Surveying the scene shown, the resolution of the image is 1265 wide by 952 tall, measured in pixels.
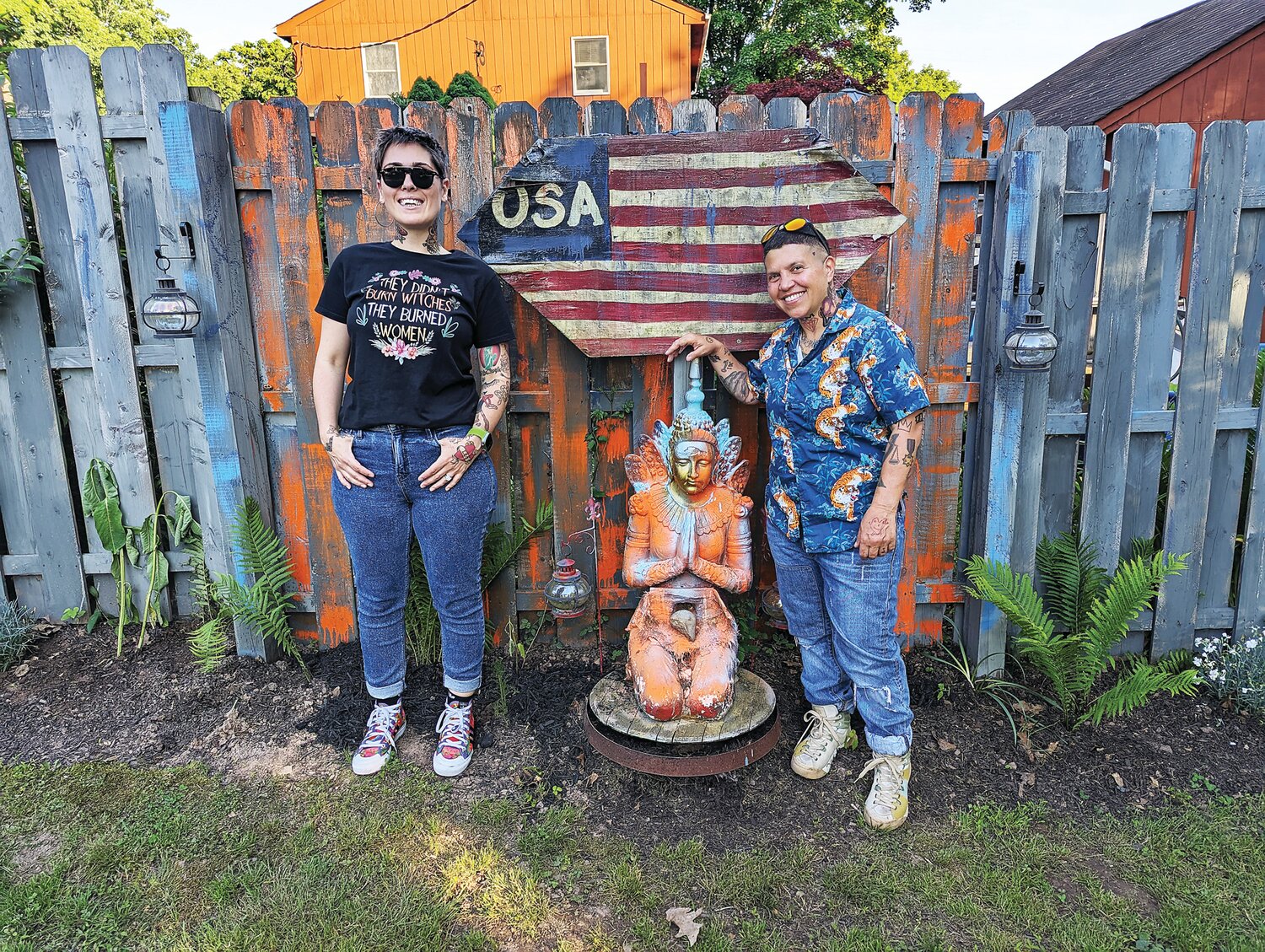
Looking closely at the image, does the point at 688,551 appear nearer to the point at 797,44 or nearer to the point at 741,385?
the point at 741,385

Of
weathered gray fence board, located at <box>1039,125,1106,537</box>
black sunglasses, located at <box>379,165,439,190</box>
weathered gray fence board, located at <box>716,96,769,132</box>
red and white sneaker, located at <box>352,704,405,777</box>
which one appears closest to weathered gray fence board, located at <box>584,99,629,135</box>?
weathered gray fence board, located at <box>716,96,769,132</box>

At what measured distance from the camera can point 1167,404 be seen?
133 inches

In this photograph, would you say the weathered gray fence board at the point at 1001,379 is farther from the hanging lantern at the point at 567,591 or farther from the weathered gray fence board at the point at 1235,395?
the hanging lantern at the point at 567,591

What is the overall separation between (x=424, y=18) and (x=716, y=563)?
15.2m

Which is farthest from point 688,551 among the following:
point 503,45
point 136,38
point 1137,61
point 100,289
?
point 136,38

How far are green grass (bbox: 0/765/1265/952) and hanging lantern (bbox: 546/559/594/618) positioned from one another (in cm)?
74

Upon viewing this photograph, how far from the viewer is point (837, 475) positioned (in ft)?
8.65

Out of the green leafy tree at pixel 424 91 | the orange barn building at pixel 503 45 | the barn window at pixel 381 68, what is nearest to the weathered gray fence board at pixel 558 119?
the green leafy tree at pixel 424 91

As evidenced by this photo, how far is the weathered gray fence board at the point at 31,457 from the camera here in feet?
11.7

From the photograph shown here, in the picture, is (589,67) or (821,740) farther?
(589,67)

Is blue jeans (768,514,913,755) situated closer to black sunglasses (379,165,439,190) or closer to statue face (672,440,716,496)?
statue face (672,440,716,496)

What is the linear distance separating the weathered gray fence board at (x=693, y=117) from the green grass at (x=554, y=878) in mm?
2731

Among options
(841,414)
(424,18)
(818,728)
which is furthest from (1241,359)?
(424,18)

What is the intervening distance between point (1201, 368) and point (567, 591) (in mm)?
2970
